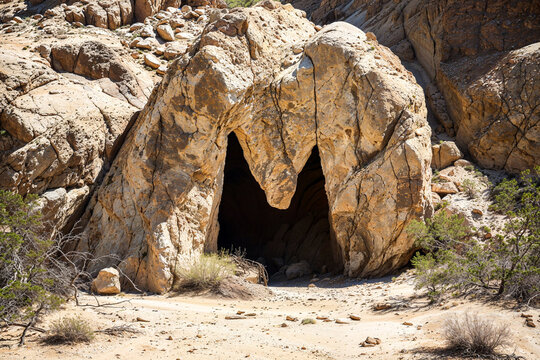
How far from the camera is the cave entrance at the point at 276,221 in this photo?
50.5 feet

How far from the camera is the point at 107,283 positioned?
9352 millimetres

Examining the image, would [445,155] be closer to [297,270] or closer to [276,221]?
[297,270]

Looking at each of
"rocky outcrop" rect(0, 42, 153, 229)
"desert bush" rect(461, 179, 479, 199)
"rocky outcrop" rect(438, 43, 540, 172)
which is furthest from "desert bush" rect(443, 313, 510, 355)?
"rocky outcrop" rect(438, 43, 540, 172)

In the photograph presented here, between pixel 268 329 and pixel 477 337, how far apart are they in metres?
3.15

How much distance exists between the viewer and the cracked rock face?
35.5 ft

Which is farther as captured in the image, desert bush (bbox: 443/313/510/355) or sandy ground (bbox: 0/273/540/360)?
sandy ground (bbox: 0/273/540/360)

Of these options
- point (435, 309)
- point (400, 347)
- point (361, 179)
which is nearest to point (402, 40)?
point (361, 179)

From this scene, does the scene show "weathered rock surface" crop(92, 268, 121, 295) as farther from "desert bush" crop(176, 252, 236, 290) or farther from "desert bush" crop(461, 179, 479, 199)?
"desert bush" crop(461, 179, 479, 199)

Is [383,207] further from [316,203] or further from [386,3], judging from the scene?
[386,3]

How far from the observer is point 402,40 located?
64.2 ft

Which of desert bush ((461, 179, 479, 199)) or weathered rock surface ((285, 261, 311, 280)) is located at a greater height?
desert bush ((461, 179, 479, 199))

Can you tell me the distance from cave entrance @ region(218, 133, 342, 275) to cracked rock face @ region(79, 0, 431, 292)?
2935 millimetres

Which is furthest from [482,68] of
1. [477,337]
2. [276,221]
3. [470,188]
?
[477,337]

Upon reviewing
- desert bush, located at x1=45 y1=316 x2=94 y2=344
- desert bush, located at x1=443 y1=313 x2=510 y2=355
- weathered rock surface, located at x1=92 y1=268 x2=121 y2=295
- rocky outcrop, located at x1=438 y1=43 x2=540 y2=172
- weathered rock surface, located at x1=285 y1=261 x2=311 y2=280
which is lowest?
weathered rock surface, located at x1=285 y1=261 x2=311 y2=280
